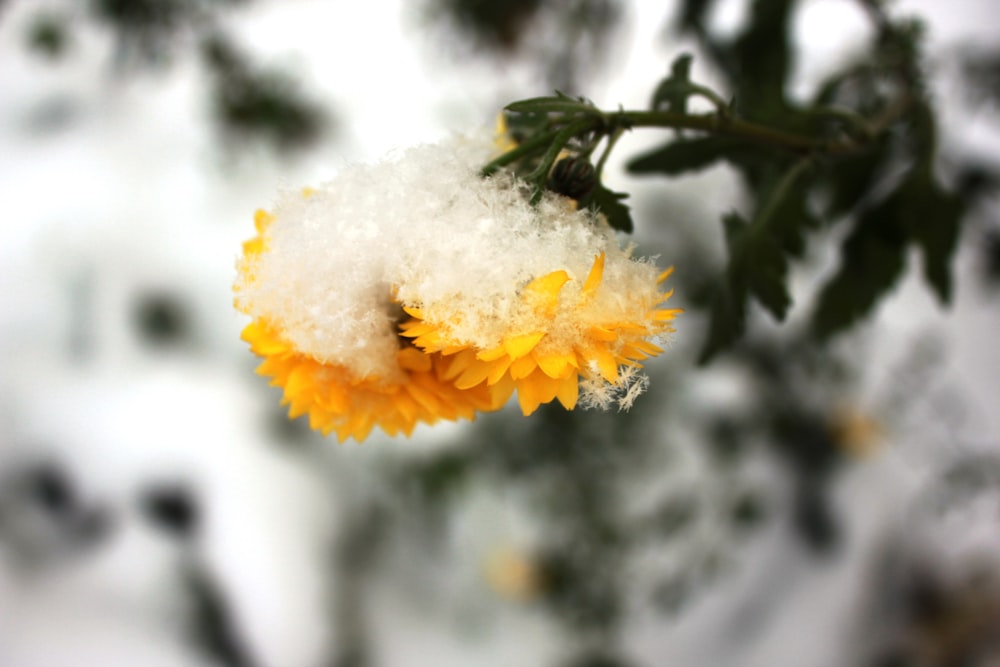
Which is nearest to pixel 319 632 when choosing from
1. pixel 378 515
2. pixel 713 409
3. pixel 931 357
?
pixel 378 515

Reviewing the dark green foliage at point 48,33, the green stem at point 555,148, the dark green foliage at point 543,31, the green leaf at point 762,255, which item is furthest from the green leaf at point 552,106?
the dark green foliage at point 48,33

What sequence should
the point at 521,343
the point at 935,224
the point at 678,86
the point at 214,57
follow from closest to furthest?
1. the point at 521,343
2. the point at 678,86
3. the point at 935,224
4. the point at 214,57

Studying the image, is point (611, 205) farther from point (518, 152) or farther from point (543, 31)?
point (543, 31)

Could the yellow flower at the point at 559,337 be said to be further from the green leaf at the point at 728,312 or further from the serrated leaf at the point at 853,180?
the serrated leaf at the point at 853,180

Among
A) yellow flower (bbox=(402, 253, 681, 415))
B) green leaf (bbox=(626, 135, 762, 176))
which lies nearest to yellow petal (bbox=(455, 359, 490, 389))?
yellow flower (bbox=(402, 253, 681, 415))

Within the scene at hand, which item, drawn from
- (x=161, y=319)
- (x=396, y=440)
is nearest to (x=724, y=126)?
(x=396, y=440)

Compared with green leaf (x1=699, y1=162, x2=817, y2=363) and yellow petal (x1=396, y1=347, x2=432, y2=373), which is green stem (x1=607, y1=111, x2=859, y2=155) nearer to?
green leaf (x1=699, y1=162, x2=817, y2=363)

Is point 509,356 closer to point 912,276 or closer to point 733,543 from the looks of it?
point 733,543
